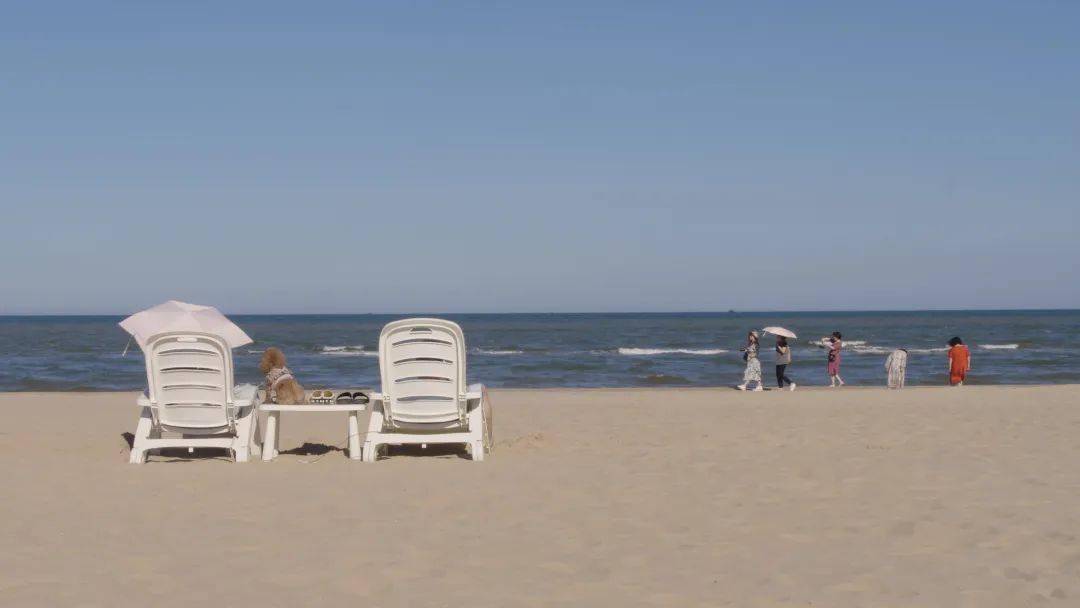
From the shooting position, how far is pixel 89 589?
187 inches

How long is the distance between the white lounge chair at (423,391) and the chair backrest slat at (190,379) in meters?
1.26

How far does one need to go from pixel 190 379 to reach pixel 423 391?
1.91m

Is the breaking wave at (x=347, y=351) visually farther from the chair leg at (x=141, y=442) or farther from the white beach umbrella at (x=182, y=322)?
the chair leg at (x=141, y=442)

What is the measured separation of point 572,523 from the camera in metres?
6.21

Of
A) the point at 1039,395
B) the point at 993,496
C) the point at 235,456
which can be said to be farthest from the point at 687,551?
the point at 1039,395

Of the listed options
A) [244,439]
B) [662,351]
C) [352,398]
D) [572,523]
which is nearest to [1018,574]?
[572,523]

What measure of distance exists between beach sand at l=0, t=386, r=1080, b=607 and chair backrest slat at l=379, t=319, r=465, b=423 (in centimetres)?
43

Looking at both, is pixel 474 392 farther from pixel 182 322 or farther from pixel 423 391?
pixel 182 322

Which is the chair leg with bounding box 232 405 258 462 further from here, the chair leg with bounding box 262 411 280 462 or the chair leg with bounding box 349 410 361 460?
the chair leg with bounding box 349 410 361 460

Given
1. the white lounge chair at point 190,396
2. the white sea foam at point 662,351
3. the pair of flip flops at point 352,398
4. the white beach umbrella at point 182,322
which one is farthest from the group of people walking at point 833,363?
the white sea foam at point 662,351

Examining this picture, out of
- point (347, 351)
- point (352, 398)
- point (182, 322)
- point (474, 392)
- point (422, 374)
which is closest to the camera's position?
point (422, 374)

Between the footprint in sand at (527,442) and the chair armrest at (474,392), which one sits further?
the footprint in sand at (527,442)

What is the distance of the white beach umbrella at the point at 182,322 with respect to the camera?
994 centimetres

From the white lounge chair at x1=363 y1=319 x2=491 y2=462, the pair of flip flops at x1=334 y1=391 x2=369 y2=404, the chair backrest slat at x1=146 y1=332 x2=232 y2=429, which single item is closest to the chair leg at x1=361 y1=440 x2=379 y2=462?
the white lounge chair at x1=363 y1=319 x2=491 y2=462
